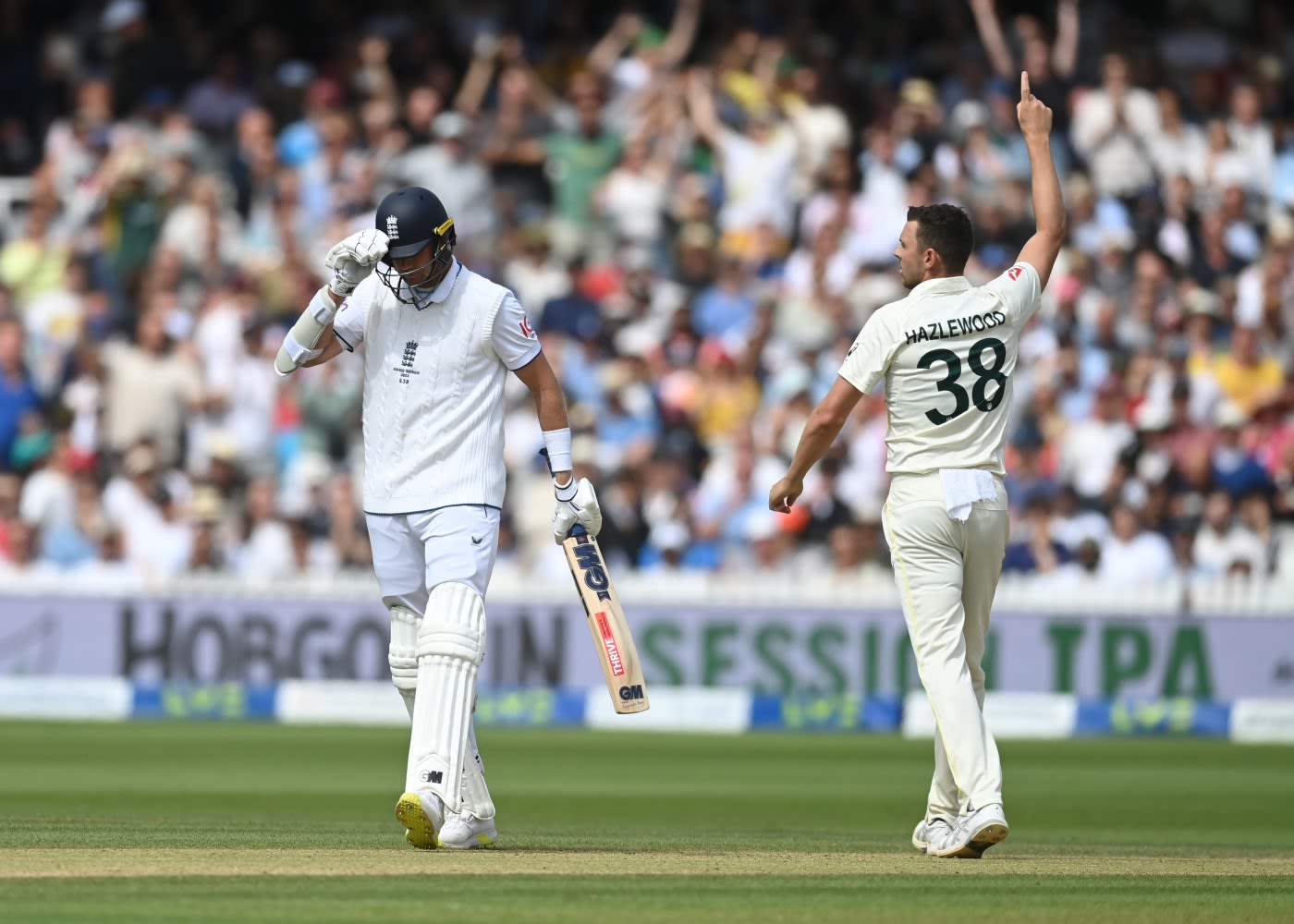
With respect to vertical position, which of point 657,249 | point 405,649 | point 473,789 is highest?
point 657,249

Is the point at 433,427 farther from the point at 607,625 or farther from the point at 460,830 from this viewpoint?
the point at 460,830

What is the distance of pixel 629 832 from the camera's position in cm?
881

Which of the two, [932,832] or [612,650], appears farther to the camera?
[932,832]

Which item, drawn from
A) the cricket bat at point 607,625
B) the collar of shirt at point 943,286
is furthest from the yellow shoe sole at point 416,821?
the collar of shirt at point 943,286

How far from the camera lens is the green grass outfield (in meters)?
6.01

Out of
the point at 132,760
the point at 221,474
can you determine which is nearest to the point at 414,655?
the point at 132,760

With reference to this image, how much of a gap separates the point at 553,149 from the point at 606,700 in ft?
17.3

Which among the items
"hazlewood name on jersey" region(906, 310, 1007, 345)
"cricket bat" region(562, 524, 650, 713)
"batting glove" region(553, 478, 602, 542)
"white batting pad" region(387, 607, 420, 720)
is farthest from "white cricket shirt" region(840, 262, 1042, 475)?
"white batting pad" region(387, 607, 420, 720)

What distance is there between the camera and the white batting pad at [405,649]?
7.42 metres

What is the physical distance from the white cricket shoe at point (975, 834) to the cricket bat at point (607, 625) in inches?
42.0

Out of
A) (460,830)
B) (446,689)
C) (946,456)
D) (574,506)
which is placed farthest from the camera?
(574,506)

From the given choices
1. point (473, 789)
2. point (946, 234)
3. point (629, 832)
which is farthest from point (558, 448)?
point (629, 832)

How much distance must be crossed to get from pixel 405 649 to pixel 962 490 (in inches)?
73.5

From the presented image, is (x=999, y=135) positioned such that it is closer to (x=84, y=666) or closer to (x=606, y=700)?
(x=606, y=700)
